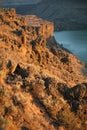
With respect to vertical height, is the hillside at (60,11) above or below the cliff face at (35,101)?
below

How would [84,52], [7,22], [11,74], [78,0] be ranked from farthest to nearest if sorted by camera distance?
[78,0] → [84,52] → [7,22] → [11,74]

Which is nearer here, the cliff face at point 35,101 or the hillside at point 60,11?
the cliff face at point 35,101

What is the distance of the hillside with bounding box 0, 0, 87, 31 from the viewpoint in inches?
3819

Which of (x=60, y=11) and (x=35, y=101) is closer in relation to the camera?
(x=35, y=101)

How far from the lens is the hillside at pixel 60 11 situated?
3819 inches

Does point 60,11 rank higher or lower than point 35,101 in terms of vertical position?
lower

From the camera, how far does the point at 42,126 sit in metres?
10.0

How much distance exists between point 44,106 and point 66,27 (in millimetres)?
82368

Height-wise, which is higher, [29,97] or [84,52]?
[29,97]

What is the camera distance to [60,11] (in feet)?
360

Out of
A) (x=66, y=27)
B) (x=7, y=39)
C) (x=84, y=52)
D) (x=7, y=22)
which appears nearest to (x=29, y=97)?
(x=7, y=39)

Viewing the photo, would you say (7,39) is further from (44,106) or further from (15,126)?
(15,126)

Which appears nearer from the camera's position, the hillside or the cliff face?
the cliff face

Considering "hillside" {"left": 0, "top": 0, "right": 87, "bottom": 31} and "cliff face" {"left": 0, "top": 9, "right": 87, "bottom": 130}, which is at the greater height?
"cliff face" {"left": 0, "top": 9, "right": 87, "bottom": 130}
